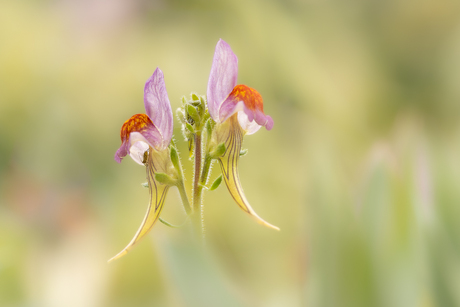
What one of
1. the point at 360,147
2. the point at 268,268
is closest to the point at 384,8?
the point at 360,147

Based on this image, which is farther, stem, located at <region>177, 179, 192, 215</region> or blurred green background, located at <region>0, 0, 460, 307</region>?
stem, located at <region>177, 179, 192, 215</region>

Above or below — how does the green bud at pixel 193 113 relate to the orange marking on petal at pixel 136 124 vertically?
above

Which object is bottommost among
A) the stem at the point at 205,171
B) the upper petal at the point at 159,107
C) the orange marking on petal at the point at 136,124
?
the stem at the point at 205,171

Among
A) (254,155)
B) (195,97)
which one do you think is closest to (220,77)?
(195,97)

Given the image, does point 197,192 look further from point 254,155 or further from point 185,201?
point 254,155

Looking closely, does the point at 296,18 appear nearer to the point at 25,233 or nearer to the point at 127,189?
the point at 127,189

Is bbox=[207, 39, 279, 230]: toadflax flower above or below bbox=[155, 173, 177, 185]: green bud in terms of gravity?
above
